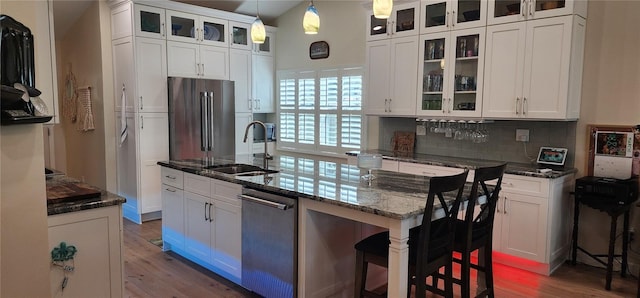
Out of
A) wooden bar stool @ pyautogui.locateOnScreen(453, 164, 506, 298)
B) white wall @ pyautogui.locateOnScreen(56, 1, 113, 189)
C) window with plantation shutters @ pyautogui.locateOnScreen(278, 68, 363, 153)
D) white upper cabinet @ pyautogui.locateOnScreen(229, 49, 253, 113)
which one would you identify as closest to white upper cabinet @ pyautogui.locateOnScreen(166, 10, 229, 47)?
white upper cabinet @ pyautogui.locateOnScreen(229, 49, 253, 113)

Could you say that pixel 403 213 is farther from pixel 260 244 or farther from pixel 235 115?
pixel 235 115

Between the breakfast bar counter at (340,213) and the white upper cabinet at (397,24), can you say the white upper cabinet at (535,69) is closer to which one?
the white upper cabinet at (397,24)

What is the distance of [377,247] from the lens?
→ 2436 mm

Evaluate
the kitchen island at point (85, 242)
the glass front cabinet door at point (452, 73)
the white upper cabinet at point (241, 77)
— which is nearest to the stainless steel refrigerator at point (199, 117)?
the white upper cabinet at point (241, 77)

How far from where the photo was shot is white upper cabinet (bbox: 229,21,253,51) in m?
5.68

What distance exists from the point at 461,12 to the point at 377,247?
2695 mm

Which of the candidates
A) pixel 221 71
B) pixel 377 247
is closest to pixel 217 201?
pixel 377 247

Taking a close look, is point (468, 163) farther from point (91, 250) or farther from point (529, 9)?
point (91, 250)

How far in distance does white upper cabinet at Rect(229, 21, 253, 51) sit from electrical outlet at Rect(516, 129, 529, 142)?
360cm

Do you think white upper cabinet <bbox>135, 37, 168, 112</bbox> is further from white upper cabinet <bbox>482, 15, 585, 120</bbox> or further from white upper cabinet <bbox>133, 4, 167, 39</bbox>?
white upper cabinet <bbox>482, 15, 585, 120</bbox>

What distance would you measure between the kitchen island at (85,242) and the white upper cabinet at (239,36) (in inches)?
143

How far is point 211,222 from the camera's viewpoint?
3.35 metres

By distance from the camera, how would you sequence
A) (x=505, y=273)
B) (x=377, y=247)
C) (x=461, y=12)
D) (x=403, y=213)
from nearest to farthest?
(x=403, y=213) → (x=377, y=247) → (x=505, y=273) → (x=461, y=12)

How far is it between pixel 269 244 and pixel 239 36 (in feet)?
12.3
